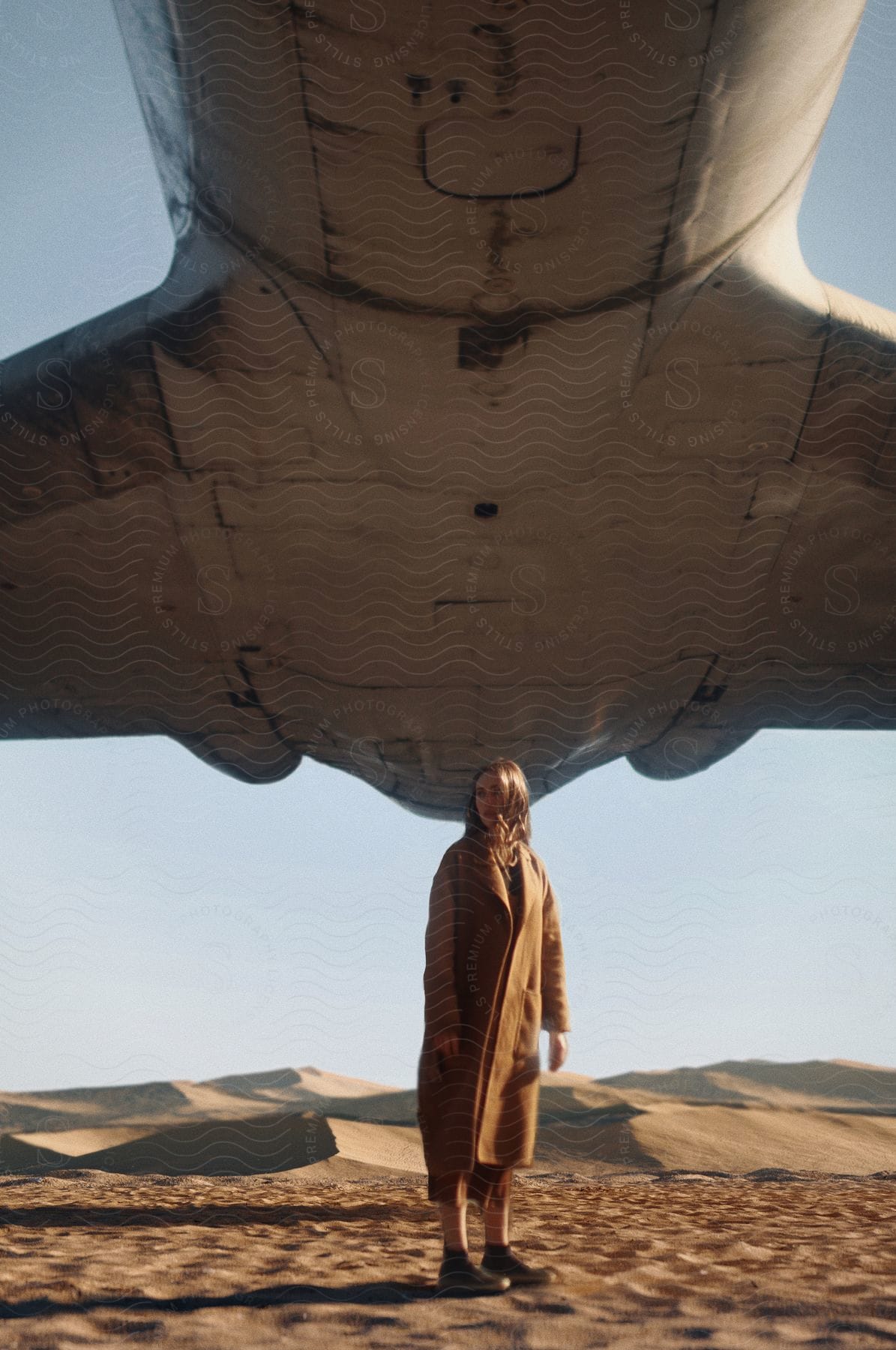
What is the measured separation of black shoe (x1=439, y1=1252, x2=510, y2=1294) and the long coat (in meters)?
0.20

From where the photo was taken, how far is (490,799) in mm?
2754

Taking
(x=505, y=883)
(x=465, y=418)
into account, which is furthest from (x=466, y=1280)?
(x=465, y=418)

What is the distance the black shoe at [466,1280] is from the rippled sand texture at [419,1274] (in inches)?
1.5

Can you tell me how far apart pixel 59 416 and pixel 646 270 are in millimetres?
2769

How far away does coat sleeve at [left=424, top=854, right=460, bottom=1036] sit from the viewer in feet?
8.46

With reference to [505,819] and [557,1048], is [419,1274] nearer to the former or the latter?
[557,1048]

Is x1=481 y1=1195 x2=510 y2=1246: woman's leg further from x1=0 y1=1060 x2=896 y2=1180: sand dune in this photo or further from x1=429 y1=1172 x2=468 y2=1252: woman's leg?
x1=0 y1=1060 x2=896 y2=1180: sand dune

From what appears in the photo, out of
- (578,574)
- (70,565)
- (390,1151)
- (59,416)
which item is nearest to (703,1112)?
(390,1151)

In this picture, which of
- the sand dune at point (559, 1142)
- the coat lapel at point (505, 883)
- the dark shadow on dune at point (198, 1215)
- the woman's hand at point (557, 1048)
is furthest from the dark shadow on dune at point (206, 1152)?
the coat lapel at point (505, 883)

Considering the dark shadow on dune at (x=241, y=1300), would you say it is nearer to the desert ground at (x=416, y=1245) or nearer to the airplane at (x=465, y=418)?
the desert ground at (x=416, y=1245)

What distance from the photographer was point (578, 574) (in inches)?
211

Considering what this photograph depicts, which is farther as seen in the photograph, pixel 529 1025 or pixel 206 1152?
pixel 206 1152

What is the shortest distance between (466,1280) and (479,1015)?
58cm

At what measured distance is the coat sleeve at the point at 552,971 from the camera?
281 cm
